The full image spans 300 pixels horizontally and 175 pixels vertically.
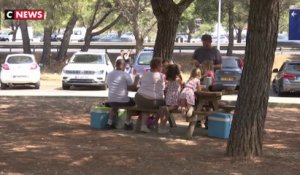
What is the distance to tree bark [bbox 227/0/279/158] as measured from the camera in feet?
24.7

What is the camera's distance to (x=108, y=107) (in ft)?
35.7

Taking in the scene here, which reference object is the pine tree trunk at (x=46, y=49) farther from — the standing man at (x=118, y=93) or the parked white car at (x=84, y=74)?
the standing man at (x=118, y=93)

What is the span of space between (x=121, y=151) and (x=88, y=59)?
15.4 metres

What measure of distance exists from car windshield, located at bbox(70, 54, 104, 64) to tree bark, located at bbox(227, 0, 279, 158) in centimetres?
1601

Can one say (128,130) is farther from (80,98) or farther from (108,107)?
(80,98)

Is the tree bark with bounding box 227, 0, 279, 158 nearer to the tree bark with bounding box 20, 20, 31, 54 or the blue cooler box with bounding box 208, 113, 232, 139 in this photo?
the blue cooler box with bounding box 208, 113, 232, 139

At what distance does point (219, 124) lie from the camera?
380 inches

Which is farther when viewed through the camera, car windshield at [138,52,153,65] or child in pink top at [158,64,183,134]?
car windshield at [138,52,153,65]

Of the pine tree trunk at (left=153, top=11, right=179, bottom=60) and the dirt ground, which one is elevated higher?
the pine tree trunk at (left=153, top=11, right=179, bottom=60)

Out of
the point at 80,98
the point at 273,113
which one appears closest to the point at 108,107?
the point at 273,113

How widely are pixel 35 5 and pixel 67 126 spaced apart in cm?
1824

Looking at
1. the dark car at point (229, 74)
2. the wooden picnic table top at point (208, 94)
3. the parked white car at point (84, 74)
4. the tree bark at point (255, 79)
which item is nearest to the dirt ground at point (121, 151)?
the tree bark at point (255, 79)

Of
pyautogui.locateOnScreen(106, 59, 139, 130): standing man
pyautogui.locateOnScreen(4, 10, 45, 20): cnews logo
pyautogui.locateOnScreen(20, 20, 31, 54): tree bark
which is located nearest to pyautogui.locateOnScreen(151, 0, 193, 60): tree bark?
pyautogui.locateOnScreen(106, 59, 139, 130): standing man

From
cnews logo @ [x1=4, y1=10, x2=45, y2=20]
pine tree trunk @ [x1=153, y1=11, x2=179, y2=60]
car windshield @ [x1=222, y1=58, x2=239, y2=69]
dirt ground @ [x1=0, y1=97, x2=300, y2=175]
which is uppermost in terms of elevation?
cnews logo @ [x1=4, y1=10, x2=45, y2=20]
